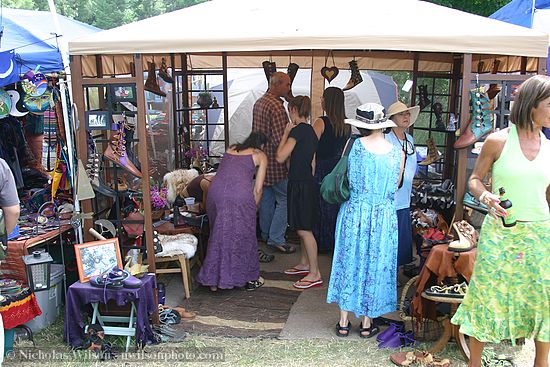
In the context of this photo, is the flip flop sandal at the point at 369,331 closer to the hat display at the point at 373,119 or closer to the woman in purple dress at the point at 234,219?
the woman in purple dress at the point at 234,219

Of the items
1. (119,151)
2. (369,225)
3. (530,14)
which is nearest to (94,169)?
(119,151)

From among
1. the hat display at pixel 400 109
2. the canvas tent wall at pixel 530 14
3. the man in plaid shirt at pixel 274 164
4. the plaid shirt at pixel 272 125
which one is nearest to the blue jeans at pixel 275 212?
the man in plaid shirt at pixel 274 164

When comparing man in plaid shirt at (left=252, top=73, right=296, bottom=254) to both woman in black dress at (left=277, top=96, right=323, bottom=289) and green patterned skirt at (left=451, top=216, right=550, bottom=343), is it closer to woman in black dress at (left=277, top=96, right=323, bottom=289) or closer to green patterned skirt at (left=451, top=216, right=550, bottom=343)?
woman in black dress at (left=277, top=96, right=323, bottom=289)

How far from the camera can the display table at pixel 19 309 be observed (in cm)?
372

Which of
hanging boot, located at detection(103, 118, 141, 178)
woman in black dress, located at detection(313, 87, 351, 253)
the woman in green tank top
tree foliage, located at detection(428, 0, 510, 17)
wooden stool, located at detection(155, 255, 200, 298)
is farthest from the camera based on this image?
tree foliage, located at detection(428, 0, 510, 17)

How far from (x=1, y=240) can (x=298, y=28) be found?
236 centimetres

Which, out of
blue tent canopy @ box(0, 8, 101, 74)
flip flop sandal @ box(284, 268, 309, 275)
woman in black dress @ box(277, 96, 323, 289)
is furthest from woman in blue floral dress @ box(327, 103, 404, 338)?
blue tent canopy @ box(0, 8, 101, 74)

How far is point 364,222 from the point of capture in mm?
3734

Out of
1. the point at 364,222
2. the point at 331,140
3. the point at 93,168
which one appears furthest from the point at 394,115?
the point at 93,168

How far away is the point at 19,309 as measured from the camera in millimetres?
3832

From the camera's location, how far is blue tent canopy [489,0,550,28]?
662 cm

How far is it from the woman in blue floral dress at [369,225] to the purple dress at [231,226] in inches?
42.0

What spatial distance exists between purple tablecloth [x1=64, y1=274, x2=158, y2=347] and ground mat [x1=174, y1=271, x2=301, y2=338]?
1.36ft

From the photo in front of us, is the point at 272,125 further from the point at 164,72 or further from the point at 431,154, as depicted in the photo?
the point at 164,72
